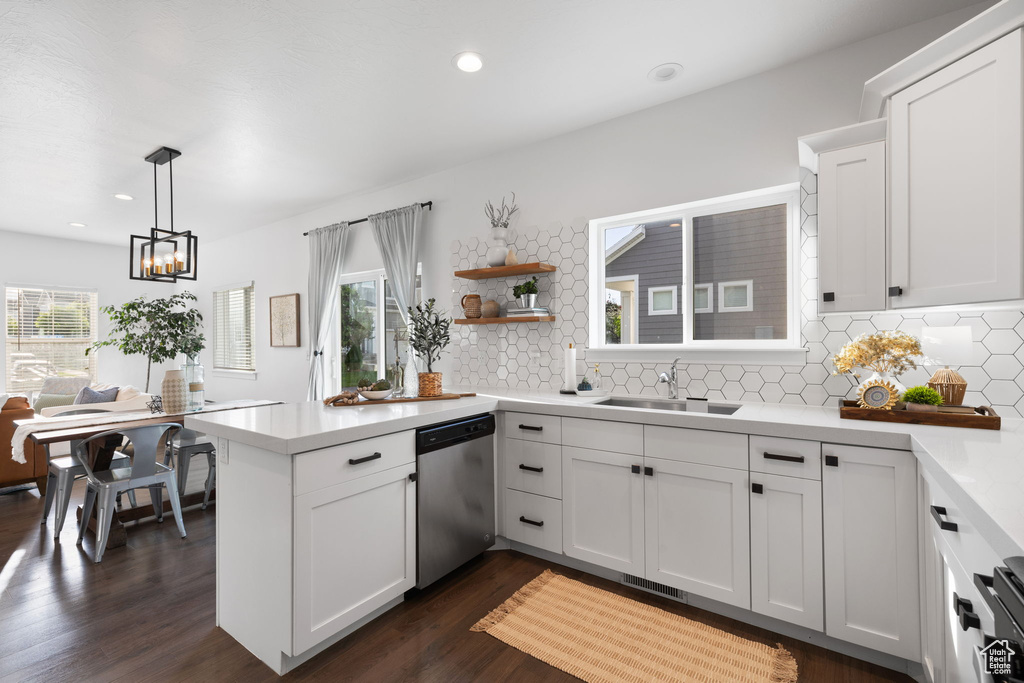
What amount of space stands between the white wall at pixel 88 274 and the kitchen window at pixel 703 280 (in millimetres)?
7361

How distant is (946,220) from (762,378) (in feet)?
3.55

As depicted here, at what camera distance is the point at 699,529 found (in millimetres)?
2127

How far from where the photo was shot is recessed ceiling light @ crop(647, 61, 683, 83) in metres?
2.48

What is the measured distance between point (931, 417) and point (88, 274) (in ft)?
29.9

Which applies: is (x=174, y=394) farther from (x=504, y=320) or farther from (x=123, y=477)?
(x=504, y=320)

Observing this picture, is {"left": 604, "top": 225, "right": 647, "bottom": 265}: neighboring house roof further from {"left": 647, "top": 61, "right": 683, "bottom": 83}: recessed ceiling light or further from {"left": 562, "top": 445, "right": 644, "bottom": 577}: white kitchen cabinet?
{"left": 562, "top": 445, "right": 644, "bottom": 577}: white kitchen cabinet

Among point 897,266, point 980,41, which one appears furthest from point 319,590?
point 980,41

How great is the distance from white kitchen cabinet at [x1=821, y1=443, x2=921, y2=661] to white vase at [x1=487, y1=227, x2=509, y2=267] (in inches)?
89.2

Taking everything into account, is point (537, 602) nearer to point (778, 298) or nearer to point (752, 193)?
point (778, 298)

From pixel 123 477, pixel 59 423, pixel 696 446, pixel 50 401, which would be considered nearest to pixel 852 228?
pixel 696 446

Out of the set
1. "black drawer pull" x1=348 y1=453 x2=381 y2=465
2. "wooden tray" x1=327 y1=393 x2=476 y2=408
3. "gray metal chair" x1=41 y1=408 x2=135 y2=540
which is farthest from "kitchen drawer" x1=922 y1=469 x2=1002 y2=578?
"gray metal chair" x1=41 y1=408 x2=135 y2=540

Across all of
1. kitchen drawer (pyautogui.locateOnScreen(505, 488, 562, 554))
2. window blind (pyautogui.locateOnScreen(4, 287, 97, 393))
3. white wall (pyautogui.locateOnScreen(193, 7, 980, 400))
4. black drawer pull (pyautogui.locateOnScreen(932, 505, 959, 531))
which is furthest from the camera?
window blind (pyautogui.locateOnScreen(4, 287, 97, 393))

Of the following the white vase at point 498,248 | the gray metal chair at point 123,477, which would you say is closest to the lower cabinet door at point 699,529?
the white vase at point 498,248

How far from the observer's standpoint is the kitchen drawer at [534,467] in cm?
257
